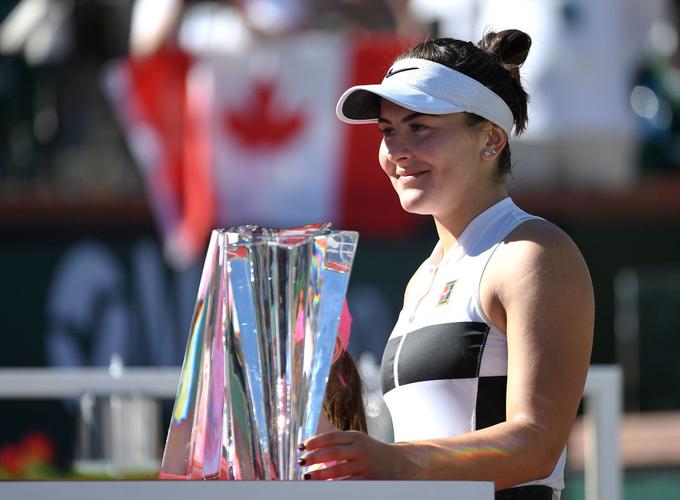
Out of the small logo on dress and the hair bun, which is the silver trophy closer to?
the small logo on dress

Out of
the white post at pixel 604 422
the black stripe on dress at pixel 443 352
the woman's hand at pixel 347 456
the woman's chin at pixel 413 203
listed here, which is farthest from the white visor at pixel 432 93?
the white post at pixel 604 422

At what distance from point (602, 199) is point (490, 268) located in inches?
207

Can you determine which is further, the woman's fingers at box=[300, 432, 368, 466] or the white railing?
the white railing

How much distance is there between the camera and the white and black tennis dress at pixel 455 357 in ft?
5.19

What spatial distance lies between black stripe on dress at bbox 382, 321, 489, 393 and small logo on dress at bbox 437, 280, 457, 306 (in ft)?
0.11

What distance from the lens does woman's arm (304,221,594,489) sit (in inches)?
53.2

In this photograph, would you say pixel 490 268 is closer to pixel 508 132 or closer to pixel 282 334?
pixel 508 132

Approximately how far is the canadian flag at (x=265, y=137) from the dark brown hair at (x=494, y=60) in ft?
14.2

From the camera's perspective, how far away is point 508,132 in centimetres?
175

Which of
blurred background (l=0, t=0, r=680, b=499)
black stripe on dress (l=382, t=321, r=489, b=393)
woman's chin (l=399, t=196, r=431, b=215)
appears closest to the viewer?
black stripe on dress (l=382, t=321, r=489, b=393)

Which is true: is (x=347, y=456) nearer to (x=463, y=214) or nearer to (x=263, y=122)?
(x=463, y=214)

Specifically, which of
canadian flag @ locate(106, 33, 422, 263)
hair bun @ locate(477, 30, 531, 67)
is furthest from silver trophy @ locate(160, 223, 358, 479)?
canadian flag @ locate(106, 33, 422, 263)

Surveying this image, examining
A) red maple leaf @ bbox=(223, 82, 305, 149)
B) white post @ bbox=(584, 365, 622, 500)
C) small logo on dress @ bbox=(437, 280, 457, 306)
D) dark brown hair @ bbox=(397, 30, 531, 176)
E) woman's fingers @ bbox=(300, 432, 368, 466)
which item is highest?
red maple leaf @ bbox=(223, 82, 305, 149)

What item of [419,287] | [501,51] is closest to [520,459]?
[419,287]
